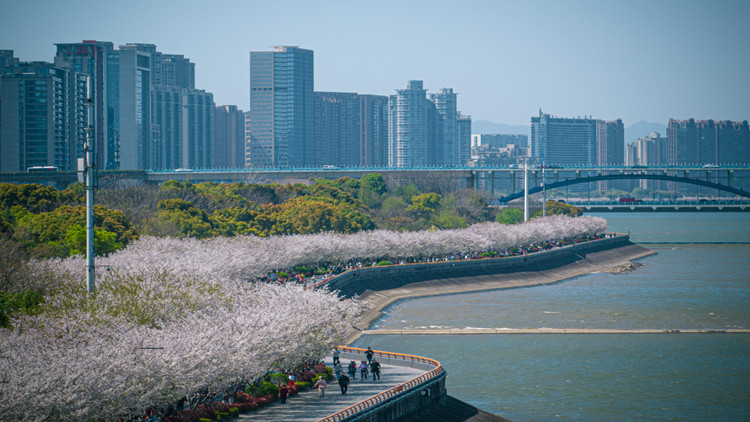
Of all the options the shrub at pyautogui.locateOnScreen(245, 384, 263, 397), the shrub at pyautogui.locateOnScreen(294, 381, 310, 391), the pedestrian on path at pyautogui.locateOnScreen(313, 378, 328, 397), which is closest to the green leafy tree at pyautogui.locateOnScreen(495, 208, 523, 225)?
the shrub at pyautogui.locateOnScreen(294, 381, 310, 391)

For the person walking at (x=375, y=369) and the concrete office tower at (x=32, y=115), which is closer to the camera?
the person walking at (x=375, y=369)

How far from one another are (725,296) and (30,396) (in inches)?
2551

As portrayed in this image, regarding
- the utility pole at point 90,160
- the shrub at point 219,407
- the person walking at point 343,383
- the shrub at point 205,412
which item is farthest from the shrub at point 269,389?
the utility pole at point 90,160

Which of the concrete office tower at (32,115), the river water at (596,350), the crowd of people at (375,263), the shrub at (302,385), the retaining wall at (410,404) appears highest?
the concrete office tower at (32,115)

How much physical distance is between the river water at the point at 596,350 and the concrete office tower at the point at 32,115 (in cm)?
9787

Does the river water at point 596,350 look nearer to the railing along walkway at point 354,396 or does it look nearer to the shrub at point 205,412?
the railing along walkway at point 354,396

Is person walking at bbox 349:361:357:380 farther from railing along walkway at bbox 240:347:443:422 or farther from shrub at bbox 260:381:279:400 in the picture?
shrub at bbox 260:381:279:400

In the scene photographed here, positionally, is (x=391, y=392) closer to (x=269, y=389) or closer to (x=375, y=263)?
(x=269, y=389)

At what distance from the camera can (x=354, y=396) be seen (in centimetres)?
3247

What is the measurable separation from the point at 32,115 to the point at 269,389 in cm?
13093

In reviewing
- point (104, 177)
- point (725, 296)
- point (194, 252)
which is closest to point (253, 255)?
point (194, 252)

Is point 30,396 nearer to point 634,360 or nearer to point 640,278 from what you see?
point 634,360

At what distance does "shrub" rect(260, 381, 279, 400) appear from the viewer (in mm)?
31636

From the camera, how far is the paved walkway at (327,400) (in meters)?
29.5
